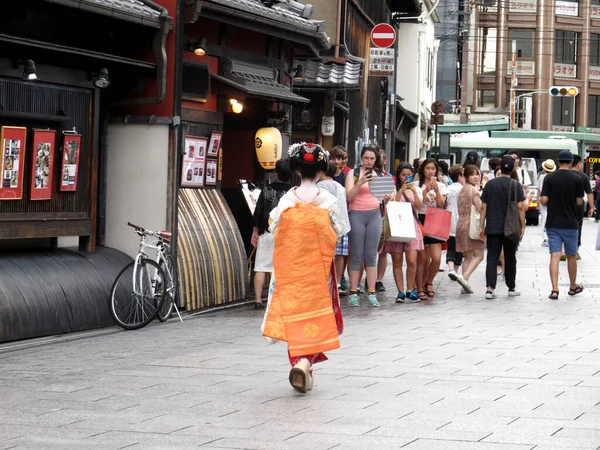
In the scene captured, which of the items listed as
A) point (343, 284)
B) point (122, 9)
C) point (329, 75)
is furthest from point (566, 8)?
point (122, 9)

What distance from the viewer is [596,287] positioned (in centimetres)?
1806

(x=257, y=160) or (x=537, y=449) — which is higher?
(x=257, y=160)

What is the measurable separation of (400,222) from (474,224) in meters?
2.60

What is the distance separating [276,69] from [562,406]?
10323 millimetres

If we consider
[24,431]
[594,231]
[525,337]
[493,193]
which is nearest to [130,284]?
[525,337]

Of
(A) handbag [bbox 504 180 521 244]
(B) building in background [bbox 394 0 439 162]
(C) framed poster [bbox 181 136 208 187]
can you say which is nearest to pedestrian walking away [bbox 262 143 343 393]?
(C) framed poster [bbox 181 136 208 187]

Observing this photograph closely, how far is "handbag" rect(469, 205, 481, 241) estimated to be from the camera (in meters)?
17.6

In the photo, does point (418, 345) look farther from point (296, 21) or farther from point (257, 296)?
point (296, 21)

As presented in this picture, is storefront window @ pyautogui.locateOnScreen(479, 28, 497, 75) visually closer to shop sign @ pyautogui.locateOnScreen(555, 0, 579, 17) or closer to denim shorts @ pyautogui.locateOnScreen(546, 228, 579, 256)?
shop sign @ pyautogui.locateOnScreen(555, 0, 579, 17)

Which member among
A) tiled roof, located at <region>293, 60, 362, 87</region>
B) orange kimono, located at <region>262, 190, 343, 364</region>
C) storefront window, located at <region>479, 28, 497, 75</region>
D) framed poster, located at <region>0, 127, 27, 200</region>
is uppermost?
storefront window, located at <region>479, 28, 497, 75</region>

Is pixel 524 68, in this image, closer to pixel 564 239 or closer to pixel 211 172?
pixel 564 239

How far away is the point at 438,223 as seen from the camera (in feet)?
53.9

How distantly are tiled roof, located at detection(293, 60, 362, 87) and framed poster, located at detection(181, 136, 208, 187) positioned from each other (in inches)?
241

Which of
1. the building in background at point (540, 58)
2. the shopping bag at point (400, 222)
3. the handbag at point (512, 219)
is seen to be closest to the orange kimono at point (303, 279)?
the shopping bag at point (400, 222)
